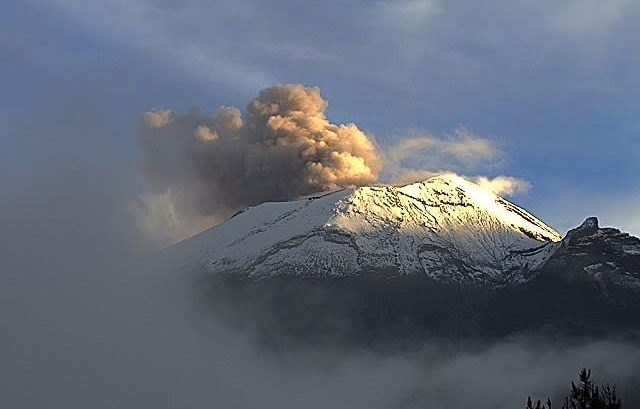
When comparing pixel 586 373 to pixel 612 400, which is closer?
pixel 612 400

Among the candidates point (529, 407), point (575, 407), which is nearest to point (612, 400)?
point (575, 407)

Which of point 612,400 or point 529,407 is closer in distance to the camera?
point 612,400

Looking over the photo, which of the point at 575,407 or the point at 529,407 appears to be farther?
the point at 529,407

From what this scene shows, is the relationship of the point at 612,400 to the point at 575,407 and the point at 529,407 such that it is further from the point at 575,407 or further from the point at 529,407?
the point at 529,407
